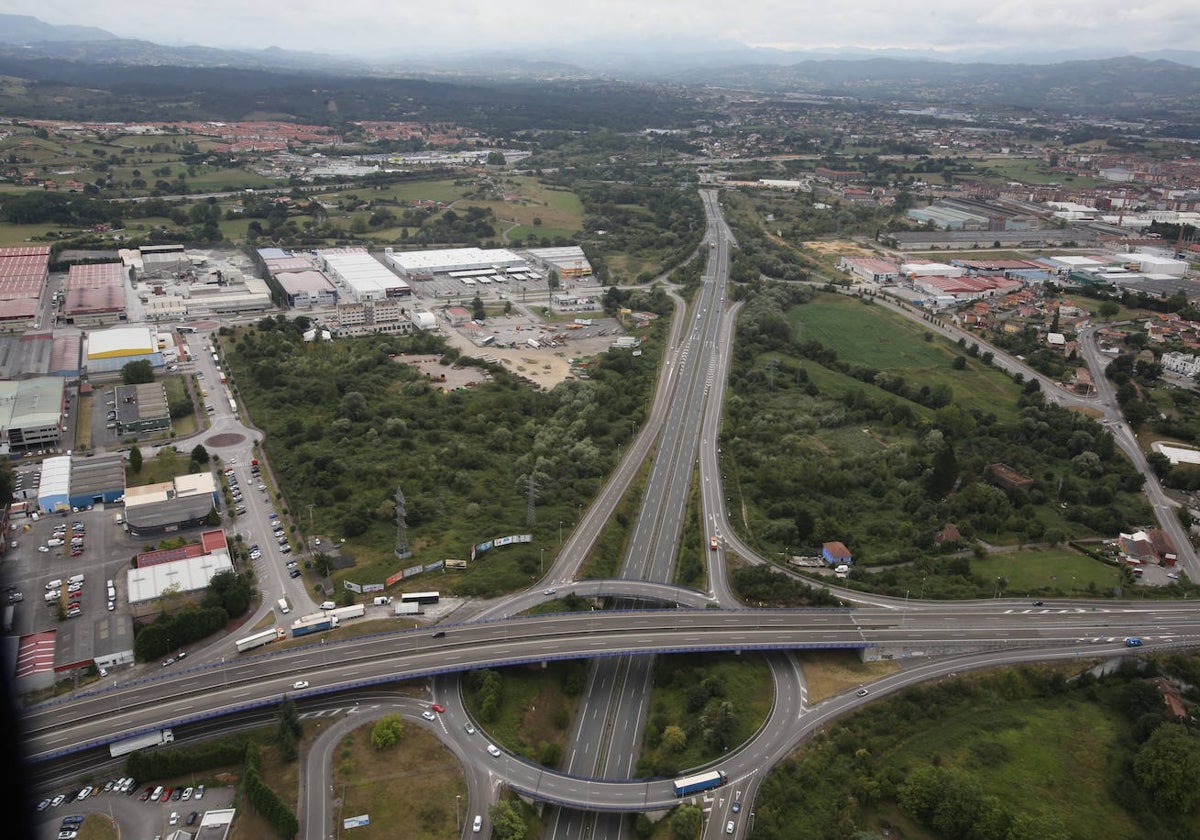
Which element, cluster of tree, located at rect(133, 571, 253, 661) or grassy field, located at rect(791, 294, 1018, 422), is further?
grassy field, located at rect(791, 294, 1018, 422)

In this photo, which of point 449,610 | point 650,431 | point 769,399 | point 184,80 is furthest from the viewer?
point 184,80

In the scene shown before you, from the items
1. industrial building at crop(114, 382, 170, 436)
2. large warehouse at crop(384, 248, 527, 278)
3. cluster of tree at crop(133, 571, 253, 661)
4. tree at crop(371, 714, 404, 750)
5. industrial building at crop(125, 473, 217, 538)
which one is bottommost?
tree at crop(371, 714, 404, 750)

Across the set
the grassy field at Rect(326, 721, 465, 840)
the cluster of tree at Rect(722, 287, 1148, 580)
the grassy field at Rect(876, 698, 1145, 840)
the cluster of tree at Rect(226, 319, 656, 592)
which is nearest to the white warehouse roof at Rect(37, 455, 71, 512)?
the cluster of tree at Rect(226, 319, 656, 592)

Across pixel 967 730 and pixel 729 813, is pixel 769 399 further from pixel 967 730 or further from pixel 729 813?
pixel 729 813

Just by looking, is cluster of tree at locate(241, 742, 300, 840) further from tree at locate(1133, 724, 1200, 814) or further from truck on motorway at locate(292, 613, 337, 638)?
tree at locate(1133, 724, 1200, 814)

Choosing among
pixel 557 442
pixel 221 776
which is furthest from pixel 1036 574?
pixel 221 776

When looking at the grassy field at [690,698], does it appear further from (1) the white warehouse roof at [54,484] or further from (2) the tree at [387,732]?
(1) the white warehouse roof at [54,484]
